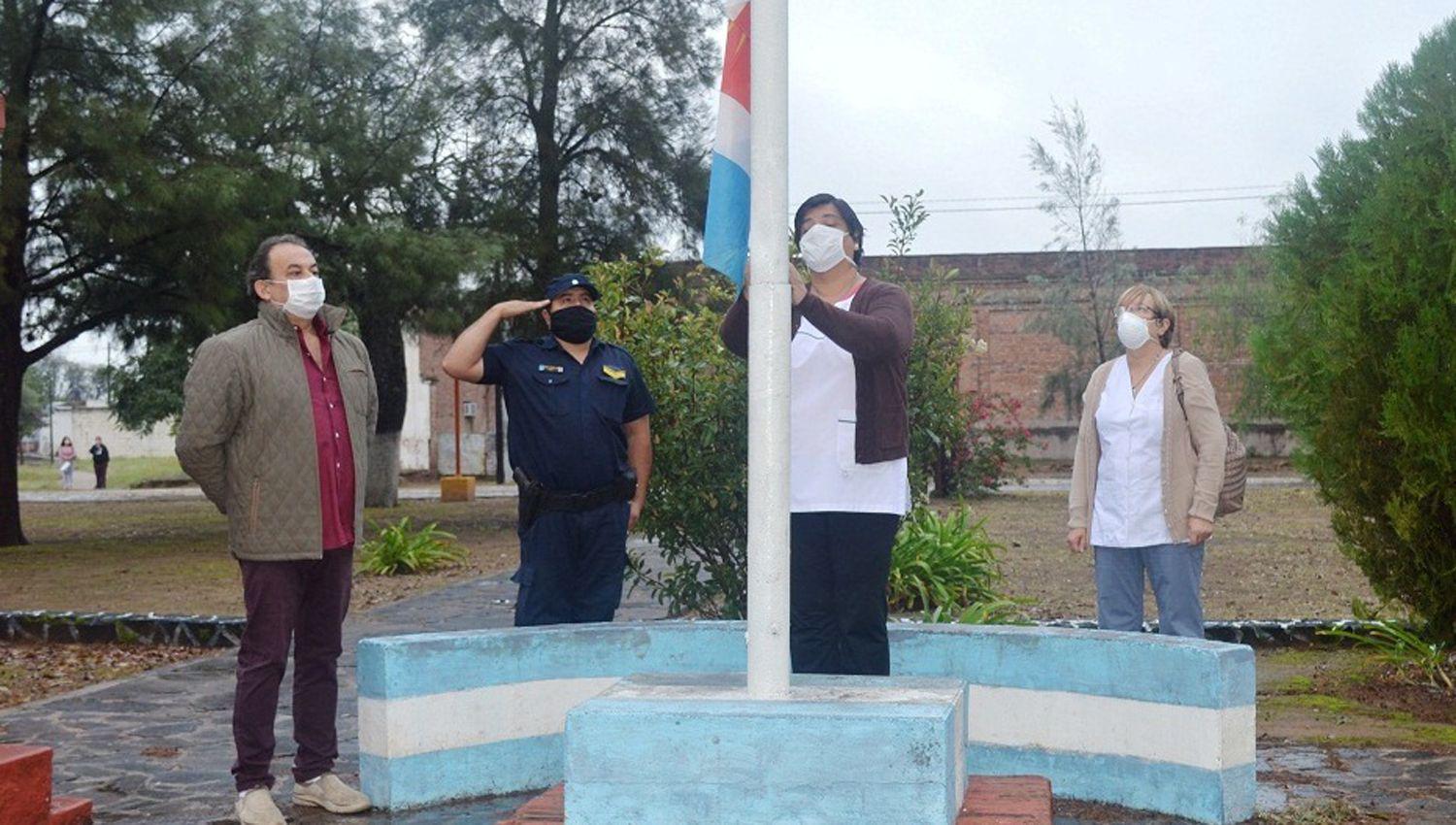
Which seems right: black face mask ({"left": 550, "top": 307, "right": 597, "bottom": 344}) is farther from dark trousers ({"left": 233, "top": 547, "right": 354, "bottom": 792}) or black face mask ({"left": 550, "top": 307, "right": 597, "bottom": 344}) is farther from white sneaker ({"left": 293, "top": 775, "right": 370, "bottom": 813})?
white sneaker ({"left": 293, "top": 775, "right": 370, "bottom": 813})

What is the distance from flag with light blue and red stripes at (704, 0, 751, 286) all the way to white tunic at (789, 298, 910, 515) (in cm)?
87

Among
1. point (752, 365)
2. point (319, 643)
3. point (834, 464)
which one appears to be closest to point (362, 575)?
point (319, 643)

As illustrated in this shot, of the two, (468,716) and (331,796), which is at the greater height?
(468,716)

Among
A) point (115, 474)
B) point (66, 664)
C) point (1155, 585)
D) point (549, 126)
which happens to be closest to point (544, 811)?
point (1155, 585)

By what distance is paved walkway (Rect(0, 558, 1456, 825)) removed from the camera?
5.55 meters

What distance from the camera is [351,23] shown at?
24.8 metres

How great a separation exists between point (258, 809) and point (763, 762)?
2.31 m

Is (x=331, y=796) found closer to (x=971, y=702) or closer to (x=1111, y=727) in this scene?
(x=971, y=702)

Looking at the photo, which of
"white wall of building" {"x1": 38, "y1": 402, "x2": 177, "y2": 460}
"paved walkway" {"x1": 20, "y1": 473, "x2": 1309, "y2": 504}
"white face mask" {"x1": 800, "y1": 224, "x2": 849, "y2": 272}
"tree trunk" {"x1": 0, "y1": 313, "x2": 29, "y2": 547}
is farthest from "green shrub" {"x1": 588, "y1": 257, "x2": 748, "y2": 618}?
"white wall of building" {"x1": 38, "y1": 402, "x2": 177, "y2": 460}

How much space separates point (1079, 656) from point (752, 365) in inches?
88.4

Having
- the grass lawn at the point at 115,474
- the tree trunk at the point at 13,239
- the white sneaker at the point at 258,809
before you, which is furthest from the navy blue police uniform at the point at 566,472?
the grass lawn at the point at 115,474

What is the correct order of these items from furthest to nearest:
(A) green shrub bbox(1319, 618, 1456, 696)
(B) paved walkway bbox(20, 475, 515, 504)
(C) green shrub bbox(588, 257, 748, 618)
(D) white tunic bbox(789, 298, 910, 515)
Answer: (B) paved walkway bbox(20, 475, 515, 504) < (C) green shrub bbox(588, 257, 748, 618) < (A) green shrub bbox(1319, 618, 1456, 696) < (D) white tunic bbox(789, 298, 910, 515)

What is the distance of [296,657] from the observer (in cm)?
573

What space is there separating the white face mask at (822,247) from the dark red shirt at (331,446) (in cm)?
178
